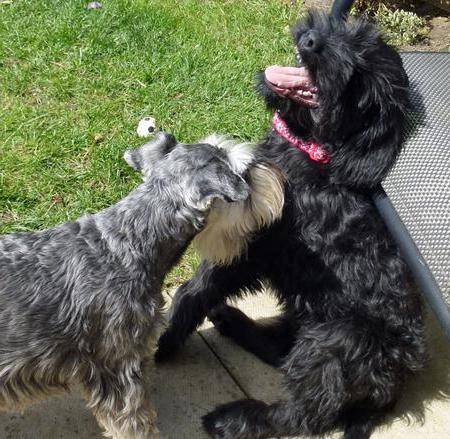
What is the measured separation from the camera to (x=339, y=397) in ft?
9.72

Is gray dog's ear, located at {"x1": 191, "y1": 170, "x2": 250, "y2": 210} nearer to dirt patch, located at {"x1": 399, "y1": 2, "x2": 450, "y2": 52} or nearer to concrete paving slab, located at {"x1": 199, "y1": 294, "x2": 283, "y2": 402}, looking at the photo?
concrete paving slab, located at {"x1": 199, "y1": 294, "x2": 283, "y2": 402}

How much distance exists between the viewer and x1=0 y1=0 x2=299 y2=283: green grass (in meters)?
4.36

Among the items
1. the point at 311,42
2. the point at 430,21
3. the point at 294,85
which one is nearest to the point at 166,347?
the point at 294,85

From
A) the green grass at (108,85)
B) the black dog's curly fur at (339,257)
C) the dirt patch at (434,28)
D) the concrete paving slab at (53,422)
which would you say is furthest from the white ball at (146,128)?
the dirt patch at (434,28)

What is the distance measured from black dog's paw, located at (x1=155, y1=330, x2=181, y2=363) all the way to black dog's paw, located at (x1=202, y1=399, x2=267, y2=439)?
436 millimetres

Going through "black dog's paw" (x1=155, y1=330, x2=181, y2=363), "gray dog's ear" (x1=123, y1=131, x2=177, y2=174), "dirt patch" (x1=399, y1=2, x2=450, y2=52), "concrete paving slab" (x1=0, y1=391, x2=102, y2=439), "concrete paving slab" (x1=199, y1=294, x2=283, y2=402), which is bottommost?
"concrete paving slab" (x1=0, y1=391, x2=102, y2=439)

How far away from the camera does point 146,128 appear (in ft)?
15.8

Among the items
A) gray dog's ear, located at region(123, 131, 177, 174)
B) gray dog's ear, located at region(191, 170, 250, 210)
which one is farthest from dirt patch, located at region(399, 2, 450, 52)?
gray dog's ear, located at region(191, 170, 250, 210)

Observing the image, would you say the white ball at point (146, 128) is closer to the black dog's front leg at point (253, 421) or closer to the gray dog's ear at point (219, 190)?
the gray dog's ear at point (219, 190)

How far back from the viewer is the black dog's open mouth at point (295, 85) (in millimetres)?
2895

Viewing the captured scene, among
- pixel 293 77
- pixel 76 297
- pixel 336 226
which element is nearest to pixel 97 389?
pixel 76 297

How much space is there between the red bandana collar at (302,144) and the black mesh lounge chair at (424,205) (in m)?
0.30

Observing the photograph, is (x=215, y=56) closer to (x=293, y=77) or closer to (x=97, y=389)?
(x=293, y=77)

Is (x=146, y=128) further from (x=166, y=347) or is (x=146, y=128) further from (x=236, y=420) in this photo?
(x=236, y=420)
